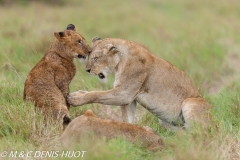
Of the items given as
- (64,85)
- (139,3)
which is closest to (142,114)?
(64,85)

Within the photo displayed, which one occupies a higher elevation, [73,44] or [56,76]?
[73,44]

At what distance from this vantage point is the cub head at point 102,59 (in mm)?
6988

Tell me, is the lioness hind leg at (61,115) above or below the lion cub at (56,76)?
below

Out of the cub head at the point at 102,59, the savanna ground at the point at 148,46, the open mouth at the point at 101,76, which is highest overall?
the cub head at the point at 102,59

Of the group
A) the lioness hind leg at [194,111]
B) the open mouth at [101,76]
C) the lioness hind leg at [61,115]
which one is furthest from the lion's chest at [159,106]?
the lioness hind leg at [61,115]

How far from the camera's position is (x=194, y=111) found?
7.00m

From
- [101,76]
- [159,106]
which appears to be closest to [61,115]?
[101,76]

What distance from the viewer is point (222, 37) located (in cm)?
1430

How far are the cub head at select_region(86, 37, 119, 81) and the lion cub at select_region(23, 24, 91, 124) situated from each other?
0.12 meters

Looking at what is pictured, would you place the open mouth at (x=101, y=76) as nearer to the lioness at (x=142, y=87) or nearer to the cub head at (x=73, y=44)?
the lioness at (x=142, y=87)

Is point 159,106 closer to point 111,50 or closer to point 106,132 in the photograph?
point 111,50

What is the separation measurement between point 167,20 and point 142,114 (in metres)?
9.05

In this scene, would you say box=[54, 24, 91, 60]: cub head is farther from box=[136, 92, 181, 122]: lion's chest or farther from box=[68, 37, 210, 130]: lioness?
box=[136, 92, 181, 122]: lion's chest

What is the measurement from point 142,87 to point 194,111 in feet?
2.48
